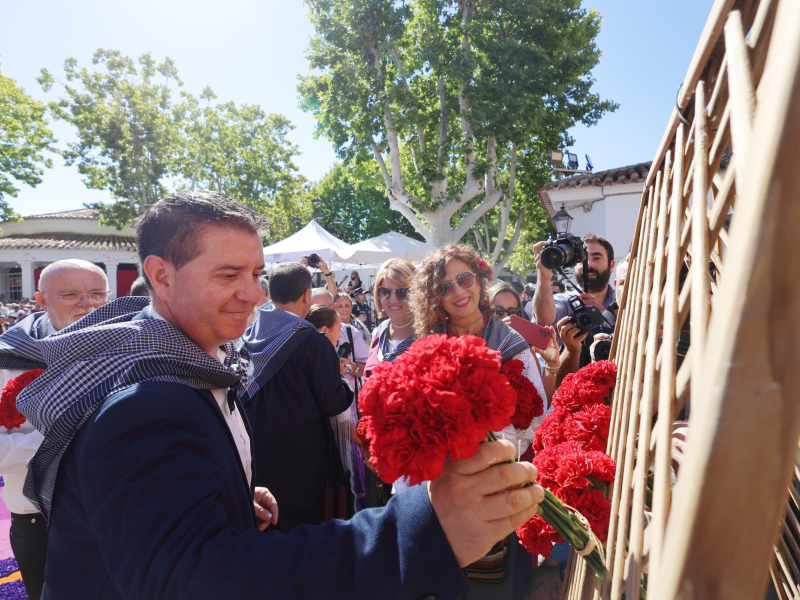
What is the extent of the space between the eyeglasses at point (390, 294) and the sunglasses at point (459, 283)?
107 cm

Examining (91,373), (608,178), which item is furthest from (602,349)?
(608,178)

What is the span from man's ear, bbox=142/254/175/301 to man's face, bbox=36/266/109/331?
2.11 meters

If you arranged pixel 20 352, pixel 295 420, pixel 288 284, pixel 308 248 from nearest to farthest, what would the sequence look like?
1. pixel 20 352
2. pixel 295 420
3. pixel 288 284
4. pixel 308 248

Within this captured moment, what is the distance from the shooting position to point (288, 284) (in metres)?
3.38

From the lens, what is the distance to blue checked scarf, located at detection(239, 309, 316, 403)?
2891 millimetres

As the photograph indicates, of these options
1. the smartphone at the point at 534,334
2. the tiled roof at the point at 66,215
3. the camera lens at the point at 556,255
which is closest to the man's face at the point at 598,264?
the camera lens at the point at 556,255

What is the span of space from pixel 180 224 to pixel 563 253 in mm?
2422

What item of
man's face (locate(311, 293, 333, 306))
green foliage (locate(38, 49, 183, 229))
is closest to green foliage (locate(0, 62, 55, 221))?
green foliage (locate(38, 49, 183, 229))

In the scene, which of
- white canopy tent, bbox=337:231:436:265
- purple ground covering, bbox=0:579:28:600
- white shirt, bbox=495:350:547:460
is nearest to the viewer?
white shirt, bbox=495:350:547:460

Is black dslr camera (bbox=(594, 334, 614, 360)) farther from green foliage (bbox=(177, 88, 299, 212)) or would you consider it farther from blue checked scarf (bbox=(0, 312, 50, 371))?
green foliage (bbox=(177, 88, 299, 212))

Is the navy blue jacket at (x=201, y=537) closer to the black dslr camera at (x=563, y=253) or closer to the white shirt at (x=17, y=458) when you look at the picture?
the white shirt at (x=17, y=458)

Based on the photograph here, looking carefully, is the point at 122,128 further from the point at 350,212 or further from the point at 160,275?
the point at 160,275

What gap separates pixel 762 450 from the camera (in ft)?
1.21

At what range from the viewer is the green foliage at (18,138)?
15.4 meters
